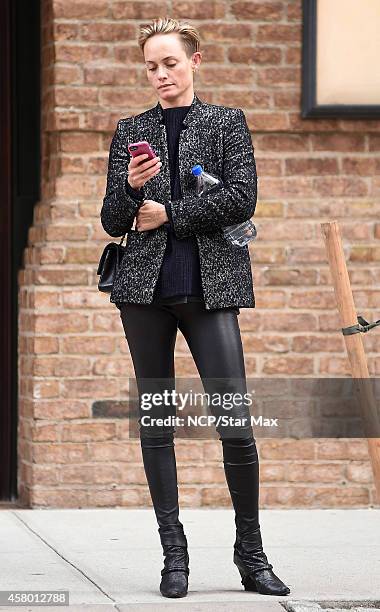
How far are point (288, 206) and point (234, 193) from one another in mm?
2314

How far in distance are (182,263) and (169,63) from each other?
662 mm

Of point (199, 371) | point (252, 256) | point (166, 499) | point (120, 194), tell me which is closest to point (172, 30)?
point (120, 194)

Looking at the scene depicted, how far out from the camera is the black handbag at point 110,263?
471 cm

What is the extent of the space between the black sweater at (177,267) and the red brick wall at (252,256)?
6.89 feet

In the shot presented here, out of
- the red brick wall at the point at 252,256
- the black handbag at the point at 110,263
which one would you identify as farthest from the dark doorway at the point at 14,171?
the black handbag at the point at 110,263

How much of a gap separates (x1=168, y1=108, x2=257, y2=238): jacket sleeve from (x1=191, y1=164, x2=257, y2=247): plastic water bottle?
27mm

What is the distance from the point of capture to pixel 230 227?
460 cm

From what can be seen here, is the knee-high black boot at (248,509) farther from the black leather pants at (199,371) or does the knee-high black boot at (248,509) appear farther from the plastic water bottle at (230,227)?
the plastic water bottle at (230,227)

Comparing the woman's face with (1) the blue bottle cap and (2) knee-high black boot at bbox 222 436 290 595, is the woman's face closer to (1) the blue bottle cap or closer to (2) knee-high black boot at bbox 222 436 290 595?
(1) the blue bottle cap

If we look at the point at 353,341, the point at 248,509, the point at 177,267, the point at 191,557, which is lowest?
the point at 191,557

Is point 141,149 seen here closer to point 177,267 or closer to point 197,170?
point 197,170

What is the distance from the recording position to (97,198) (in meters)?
6.76

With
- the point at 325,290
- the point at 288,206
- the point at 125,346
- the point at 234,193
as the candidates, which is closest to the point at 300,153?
the point at 288,206

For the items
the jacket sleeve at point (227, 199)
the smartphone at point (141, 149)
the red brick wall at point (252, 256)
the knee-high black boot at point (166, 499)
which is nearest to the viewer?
the smartphone at point (141, 149)
